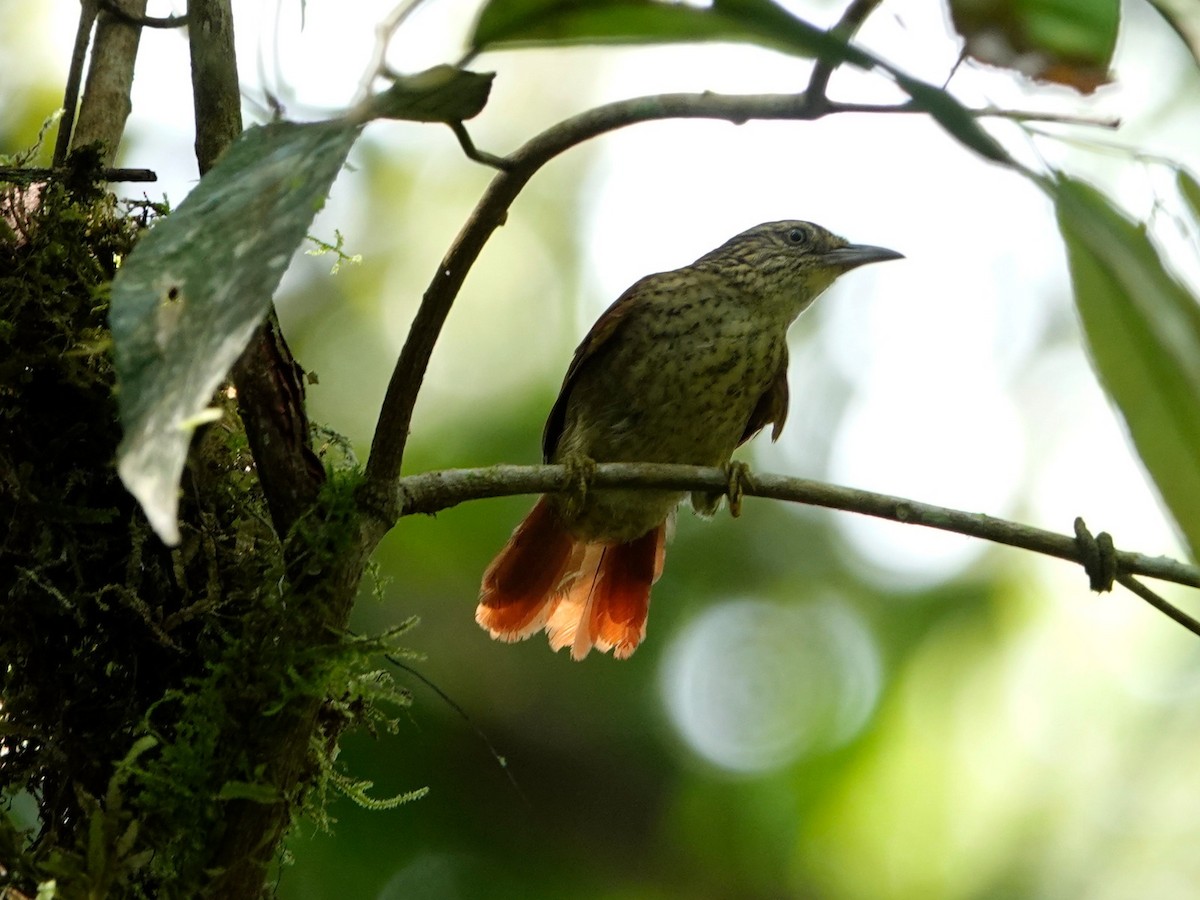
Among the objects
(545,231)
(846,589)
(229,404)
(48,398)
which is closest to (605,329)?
(229,404)

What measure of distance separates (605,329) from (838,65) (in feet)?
7.09

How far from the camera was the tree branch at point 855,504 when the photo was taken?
1944 mm

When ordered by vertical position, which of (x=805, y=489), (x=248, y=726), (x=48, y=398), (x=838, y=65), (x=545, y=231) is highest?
(x=545, y=231)

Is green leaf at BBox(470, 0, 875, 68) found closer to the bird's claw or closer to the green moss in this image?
the green moss

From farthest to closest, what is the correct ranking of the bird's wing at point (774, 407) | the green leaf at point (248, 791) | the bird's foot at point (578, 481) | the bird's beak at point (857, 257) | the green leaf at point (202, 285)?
the bird's beak at point (857, 257)
the bird's wing at point (774, 407)
the bird's foot at point (578, 481)
the green leaf at point (248, 791)
the green leaf at point (202, 285)

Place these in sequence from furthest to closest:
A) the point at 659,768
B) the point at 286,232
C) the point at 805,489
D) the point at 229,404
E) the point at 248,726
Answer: the point at 659,768
the point at 229,404
the point at 805,489
the point at 248,726
the point at 286,232

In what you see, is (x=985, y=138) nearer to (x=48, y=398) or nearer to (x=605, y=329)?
(x=48, y=398)

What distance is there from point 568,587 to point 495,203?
186 centimetres

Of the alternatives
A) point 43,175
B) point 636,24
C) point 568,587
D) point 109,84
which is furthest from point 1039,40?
point 568,587

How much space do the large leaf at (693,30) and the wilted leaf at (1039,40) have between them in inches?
9.7

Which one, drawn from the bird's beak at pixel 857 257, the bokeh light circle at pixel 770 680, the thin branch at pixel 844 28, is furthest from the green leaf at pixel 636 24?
the bokeh light circle at pixel 770 680

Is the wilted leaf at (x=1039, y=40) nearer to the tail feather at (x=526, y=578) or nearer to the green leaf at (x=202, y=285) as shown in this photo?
the green leaf at (x=202, y=285)

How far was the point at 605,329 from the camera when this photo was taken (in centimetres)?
331

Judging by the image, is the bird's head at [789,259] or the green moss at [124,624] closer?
the green moss at [124,624]
